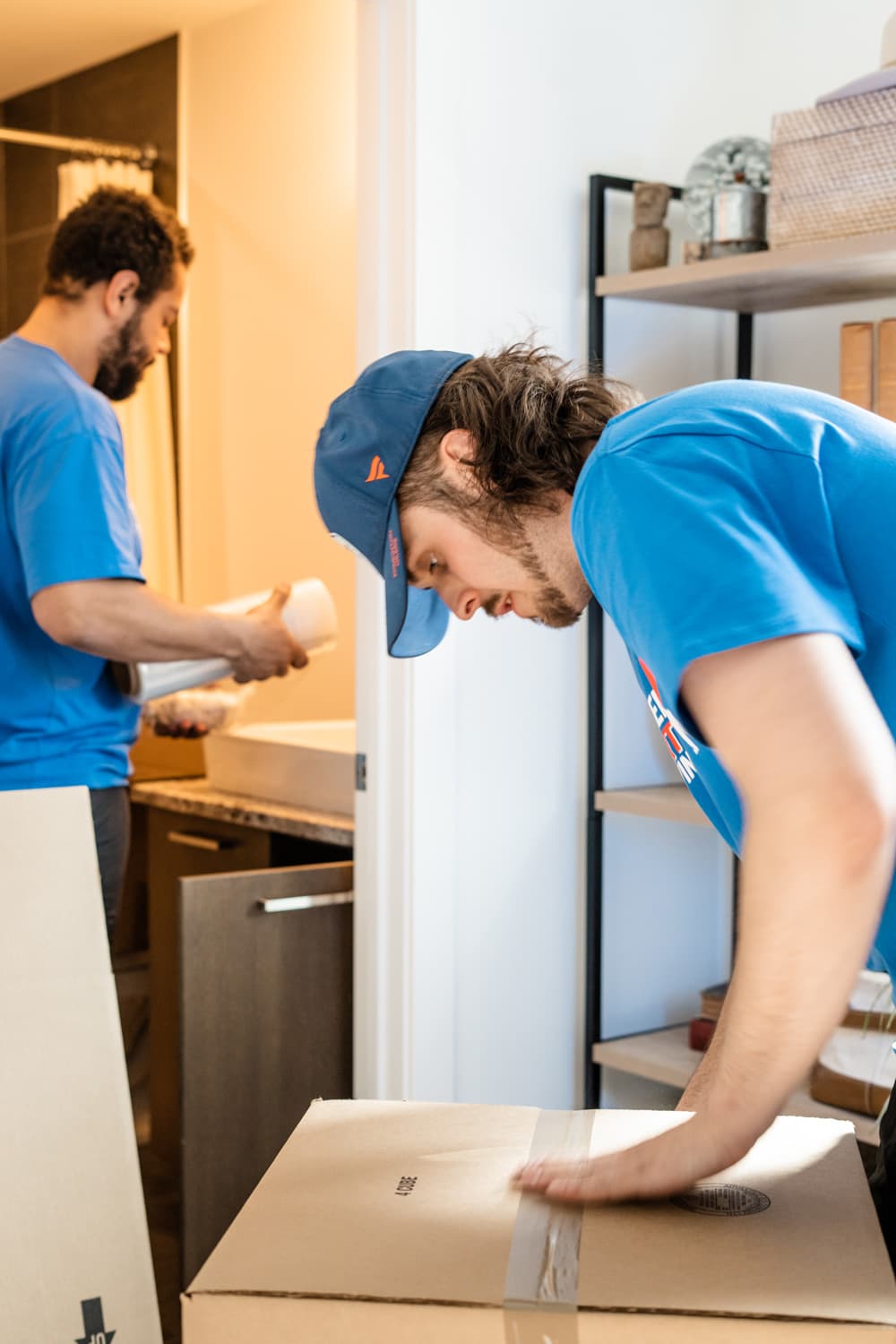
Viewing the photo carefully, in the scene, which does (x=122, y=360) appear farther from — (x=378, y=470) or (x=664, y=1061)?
(x=664, y=1061)

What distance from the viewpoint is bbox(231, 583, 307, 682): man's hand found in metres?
2.38

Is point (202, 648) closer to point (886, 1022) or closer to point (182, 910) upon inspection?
point (182, 910)

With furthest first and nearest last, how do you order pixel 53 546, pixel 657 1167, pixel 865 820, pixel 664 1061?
pixel 664 1061, pixel 53 546, pixel 657 1167, pixel 865 820

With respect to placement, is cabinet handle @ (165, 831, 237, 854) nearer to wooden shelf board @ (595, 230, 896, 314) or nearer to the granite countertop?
the granite countertop

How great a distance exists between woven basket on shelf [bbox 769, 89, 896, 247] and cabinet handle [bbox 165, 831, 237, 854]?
53.8 inches

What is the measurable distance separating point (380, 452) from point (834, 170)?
1.14 m

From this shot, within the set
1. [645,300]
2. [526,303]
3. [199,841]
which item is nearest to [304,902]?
[199,841]

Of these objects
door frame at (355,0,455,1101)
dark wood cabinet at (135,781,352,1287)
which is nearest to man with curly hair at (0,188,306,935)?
dark wood cabinet at (135,781,352,1287)

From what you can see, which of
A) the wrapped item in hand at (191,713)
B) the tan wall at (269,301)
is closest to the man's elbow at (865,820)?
the wrapped item in hand at (191,713)

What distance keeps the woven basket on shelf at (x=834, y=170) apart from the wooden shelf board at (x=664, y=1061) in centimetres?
124

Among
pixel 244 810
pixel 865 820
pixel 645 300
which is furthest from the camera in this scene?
pixel 244 810

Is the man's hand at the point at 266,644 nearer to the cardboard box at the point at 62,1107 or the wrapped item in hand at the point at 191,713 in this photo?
the wrapped item in hand at the point at 191,713

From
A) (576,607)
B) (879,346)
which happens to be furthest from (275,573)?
(576,607)

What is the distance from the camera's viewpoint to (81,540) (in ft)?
6.73
